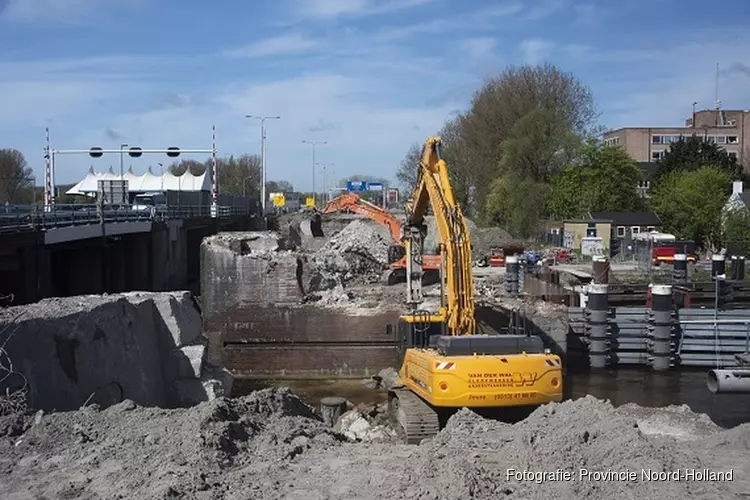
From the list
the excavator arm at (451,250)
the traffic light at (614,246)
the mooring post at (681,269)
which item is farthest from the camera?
the traffic light at (614,246)

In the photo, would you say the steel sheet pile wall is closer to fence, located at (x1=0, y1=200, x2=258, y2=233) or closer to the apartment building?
fence, located at (x1=0, y1=200, x2=258, y2=233)

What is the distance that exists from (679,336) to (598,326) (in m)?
2.46

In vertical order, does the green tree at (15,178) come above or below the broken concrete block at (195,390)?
above

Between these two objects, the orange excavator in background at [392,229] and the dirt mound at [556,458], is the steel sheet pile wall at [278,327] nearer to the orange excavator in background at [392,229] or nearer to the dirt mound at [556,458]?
the orange excavator in background at [392,229]

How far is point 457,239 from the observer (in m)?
15.6

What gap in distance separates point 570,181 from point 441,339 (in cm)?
4715

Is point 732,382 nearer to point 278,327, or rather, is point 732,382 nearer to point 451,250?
point 451,250

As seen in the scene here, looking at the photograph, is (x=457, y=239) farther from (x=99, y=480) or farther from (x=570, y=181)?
(x=570, y=181)

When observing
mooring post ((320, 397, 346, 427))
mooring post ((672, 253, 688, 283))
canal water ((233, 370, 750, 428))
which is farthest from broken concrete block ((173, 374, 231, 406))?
mooring post ((672, 253, 688, 283))

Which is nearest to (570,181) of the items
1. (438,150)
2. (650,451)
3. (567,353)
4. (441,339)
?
(567,353)

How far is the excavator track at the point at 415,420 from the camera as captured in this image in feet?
41.7

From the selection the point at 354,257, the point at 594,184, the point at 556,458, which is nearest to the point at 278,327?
the point at 354,257

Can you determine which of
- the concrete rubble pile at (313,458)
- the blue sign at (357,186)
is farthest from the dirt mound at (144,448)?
the blue sign at (357,186)

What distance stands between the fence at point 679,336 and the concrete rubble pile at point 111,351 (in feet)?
46.1
